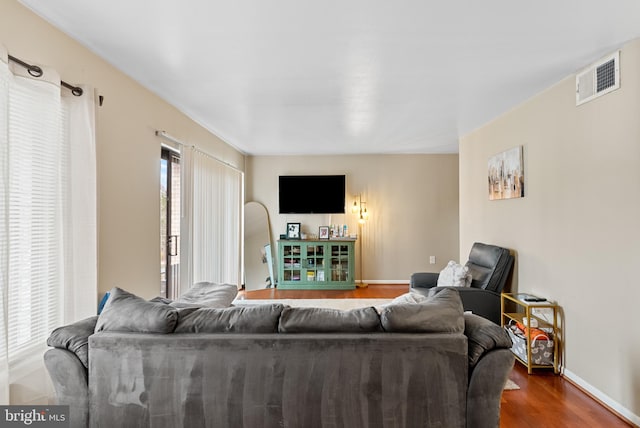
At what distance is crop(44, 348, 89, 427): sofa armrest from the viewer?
64.6 inches

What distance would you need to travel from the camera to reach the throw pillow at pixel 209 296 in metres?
2.26

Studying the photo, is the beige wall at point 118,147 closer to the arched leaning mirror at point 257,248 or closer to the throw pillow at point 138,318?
the throw pillow at point 138,318

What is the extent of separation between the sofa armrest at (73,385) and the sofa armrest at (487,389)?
1.82 m

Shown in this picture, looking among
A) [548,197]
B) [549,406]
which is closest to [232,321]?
[549,406]

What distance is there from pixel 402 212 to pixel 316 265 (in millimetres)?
1858

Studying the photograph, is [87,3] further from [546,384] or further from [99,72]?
[546,384]

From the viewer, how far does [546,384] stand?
2750 millimetres

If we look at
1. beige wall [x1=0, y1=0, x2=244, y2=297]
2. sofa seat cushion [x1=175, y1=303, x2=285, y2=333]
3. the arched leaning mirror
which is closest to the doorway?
beige wall [x1=0, y1=0, x2=244, y2=297]

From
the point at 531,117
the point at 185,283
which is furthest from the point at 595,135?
the point at 185,283

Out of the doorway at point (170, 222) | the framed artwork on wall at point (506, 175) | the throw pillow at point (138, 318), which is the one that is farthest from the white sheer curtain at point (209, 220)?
the framed artwork on wall at point (506, 175)

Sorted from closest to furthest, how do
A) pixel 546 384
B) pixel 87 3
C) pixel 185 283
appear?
pixel 87 3, pixel 546 384, pixel 185 283

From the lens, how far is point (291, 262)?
20.0 ft

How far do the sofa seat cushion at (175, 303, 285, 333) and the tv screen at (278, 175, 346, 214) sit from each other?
458cm

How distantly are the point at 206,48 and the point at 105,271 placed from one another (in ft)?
5.71
